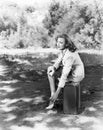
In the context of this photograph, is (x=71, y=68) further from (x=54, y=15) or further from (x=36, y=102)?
(x=54, y=15)

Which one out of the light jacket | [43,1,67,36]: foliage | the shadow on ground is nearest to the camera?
the shadow on ground

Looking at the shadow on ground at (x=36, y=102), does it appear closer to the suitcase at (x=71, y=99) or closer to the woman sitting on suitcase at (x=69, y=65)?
the suitcase at (x=71, y=99)

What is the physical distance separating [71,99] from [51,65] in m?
3.38

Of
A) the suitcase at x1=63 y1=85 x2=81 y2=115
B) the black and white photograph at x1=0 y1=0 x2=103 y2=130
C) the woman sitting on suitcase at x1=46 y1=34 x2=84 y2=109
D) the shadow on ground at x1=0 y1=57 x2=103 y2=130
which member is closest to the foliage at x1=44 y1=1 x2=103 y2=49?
the black and white photograph at x1=0 y1=0 x2=103 y2=130

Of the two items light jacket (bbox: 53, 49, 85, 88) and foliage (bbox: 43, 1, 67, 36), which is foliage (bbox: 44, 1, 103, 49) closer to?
foliage (bbox: 43, 1, 67, 36)

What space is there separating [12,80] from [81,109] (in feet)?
7.24

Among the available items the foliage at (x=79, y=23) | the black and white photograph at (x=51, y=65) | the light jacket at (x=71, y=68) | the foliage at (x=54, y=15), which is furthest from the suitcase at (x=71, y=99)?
the foliage at (x=54, y=15)

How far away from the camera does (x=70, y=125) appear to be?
3.77 meters

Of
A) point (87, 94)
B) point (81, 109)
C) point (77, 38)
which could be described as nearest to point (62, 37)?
point (81, 109)

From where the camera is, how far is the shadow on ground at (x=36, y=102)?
12.5ft

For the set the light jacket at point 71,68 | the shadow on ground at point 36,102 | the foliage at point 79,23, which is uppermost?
the foliage at point 79,23

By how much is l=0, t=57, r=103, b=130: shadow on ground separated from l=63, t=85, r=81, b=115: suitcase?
0.09m

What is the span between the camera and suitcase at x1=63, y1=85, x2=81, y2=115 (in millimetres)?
4082

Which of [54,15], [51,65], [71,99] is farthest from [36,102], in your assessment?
[54,15]
